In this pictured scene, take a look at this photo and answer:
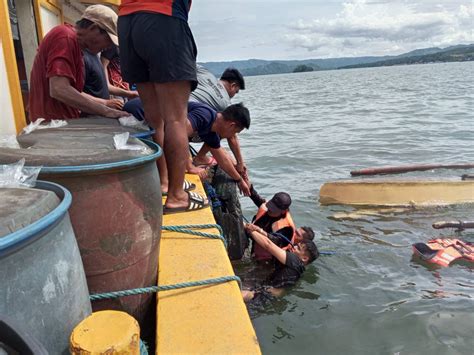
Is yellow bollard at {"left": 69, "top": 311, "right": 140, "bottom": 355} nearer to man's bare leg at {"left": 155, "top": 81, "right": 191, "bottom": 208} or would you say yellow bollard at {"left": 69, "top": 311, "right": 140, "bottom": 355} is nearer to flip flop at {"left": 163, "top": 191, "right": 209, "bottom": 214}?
man's bare leg at {"left": 155, "top": 81, "right": 191, "bottom": 208}

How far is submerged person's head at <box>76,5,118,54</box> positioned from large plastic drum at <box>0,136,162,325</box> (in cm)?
135

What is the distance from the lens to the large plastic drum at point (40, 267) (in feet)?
4.39

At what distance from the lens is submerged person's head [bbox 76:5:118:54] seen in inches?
136

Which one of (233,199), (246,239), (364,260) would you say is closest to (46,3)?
(233,199)

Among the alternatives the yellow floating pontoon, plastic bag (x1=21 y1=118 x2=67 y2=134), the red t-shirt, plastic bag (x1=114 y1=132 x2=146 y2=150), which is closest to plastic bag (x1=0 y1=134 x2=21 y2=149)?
plastic bag (x1=21 y1=118 x2=67 y2=134)

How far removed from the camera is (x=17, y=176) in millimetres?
1802

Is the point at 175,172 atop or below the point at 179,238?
atop

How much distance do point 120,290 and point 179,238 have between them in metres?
0.84

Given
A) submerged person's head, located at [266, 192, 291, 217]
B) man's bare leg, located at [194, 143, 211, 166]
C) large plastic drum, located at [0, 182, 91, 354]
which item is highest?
large plastic drum, located at [0, 182, 91, 354]

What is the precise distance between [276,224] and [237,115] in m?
1.85

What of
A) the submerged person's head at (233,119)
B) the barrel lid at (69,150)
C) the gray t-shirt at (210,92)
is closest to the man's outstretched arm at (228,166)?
the submerged person's head at (233,119)

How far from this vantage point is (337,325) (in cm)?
481

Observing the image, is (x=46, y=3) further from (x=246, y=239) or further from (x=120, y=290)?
(x=120, y=290)

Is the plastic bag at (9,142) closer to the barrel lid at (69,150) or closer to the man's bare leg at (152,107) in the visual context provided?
the barrel lid at (69,150)
